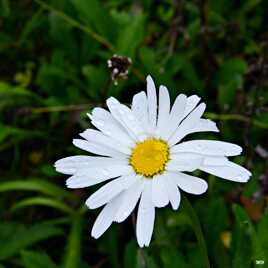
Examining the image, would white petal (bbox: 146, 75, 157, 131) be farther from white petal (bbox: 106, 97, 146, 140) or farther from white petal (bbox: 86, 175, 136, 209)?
white petal (bbox: 86, 175, 136, 209)

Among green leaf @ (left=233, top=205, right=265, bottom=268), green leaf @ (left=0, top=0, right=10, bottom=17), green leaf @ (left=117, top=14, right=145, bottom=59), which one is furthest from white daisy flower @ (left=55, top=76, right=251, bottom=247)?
green leaf @ (left=0, top=0, right=10, bottom=17)

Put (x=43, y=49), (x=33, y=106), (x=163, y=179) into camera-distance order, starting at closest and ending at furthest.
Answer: (x=163, y=179)
(x=33, y=106)
(x=43, y=49)

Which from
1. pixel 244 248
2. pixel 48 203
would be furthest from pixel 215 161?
pixel 48 203

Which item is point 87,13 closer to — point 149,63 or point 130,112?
point 149,63

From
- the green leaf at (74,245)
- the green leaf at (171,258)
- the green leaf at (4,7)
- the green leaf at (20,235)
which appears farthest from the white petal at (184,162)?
the green leaf at (4,7)

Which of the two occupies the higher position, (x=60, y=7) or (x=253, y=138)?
(x=60, y=7)

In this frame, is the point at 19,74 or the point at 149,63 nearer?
the point at 149,63

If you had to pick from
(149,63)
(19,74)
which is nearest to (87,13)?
(149,63)
